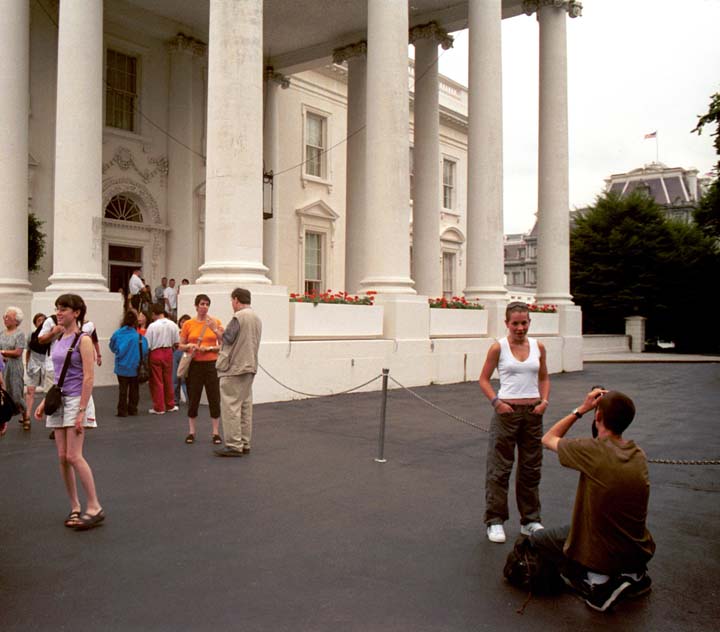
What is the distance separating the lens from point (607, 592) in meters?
3.97

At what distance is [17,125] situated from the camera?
14562 millimetres

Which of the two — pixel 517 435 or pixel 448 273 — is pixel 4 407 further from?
pixel 448 273

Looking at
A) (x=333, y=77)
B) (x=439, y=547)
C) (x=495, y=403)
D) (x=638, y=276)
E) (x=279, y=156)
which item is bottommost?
(x=439, y=547)

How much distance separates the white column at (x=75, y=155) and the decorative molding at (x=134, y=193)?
611cm

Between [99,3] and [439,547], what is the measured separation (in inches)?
532

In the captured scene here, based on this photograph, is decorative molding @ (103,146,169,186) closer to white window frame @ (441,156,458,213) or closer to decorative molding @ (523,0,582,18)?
decorative molding @ (523,0,582,18)

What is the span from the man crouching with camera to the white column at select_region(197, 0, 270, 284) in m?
8.64

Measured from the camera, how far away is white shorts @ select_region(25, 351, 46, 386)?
9570mm

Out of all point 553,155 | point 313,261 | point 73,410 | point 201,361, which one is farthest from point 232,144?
point 313,261

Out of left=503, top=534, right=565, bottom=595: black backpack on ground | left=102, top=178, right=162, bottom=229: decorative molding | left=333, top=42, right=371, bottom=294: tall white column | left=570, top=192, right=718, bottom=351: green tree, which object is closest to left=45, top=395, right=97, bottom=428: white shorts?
left=503, top=534, right=565, bottom=595: black backpack on ground

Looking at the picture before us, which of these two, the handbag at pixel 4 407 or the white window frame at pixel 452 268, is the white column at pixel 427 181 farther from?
the handbag at pixel 4 407

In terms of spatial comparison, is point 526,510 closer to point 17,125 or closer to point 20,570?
point 20,570

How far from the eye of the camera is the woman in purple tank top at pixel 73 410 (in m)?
5.35

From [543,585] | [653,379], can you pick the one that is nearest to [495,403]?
[543,585]
